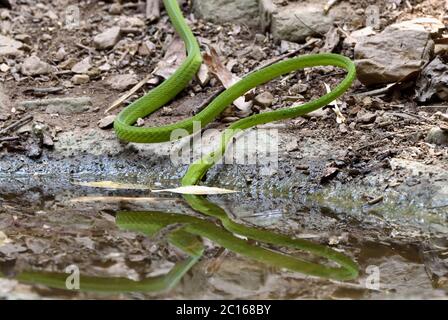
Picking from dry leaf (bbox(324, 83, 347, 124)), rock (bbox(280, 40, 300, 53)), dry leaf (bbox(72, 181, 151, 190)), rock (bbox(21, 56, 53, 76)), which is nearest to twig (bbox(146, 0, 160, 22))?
rock (bbox(21, 56, 53, 76))

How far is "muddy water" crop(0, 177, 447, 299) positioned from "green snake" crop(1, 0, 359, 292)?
0.02m

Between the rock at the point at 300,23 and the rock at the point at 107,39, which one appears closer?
the rock at the point at 300,23

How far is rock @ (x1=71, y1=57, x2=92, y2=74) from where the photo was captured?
594 cm

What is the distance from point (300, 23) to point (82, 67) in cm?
175

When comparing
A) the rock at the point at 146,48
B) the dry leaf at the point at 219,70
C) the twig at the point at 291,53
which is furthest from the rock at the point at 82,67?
the twig at the point at 291,53

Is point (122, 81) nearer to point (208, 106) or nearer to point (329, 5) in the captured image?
point (208, 106)

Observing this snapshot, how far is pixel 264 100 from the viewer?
5254mm

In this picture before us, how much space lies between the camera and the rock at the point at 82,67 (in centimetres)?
594

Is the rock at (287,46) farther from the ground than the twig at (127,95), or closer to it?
farther from the ground

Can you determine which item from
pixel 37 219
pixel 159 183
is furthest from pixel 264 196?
pixel 37 219

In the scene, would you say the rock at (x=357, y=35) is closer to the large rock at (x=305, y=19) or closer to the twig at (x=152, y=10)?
the large rock at (x=305, y=19)

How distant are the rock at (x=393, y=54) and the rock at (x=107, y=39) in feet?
6.84

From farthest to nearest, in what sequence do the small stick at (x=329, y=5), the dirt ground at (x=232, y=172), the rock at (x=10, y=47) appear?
the rock at (x=10, y=47)
the small stick at (x=329, y=5)
the dirt ground at (x=232, y=172)

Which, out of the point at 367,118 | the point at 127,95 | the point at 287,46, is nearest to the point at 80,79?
the point at 127,95
